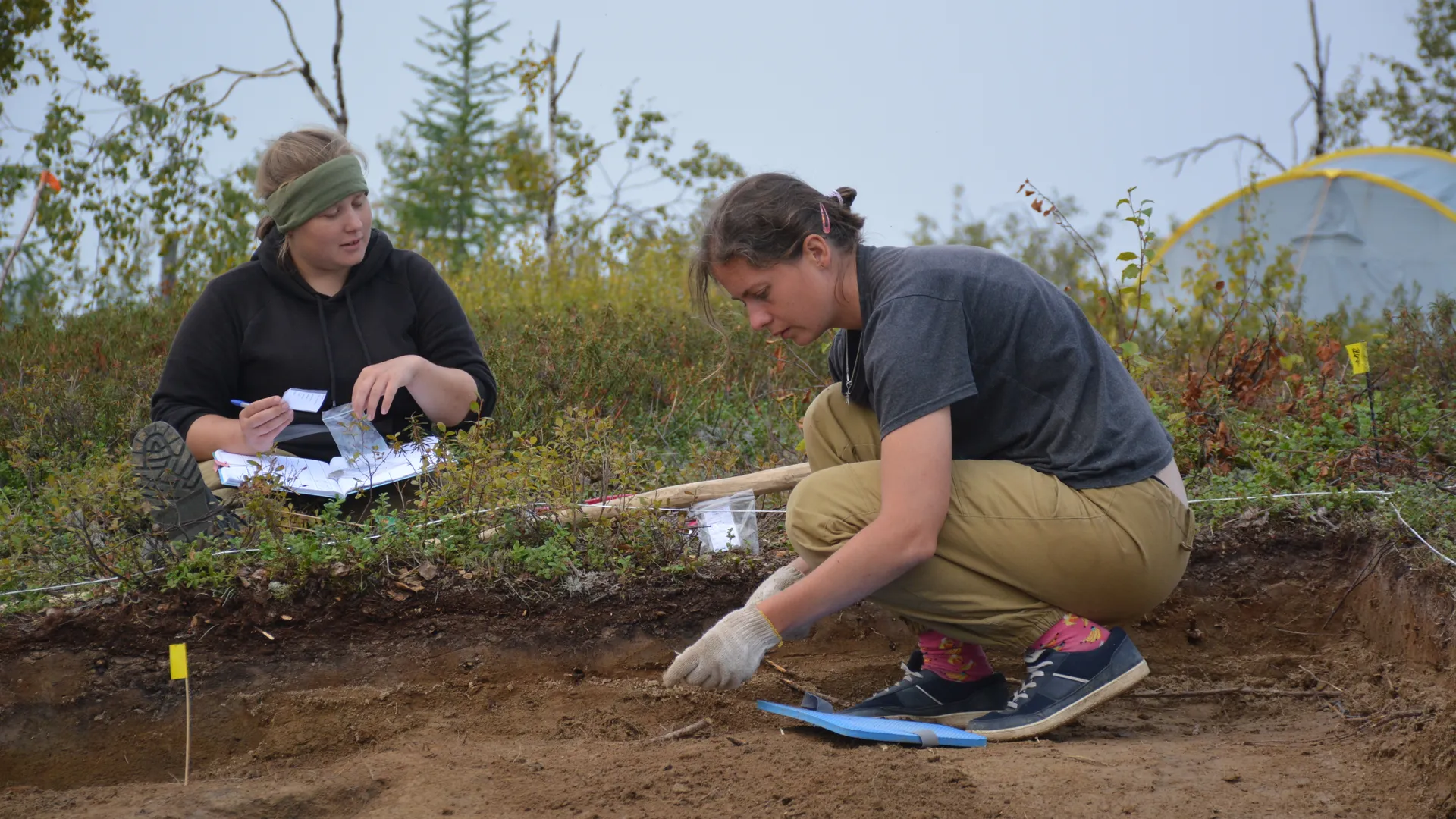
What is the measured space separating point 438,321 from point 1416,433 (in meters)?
3.31

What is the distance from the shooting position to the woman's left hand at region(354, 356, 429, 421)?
327 centimetres

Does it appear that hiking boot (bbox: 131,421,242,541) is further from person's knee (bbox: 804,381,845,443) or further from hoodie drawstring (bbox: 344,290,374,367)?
person's knee (bbox: 804,381,845,443)

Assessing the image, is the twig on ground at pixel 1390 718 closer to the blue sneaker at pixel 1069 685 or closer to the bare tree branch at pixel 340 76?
the blue sneaker at pixel 1069 685

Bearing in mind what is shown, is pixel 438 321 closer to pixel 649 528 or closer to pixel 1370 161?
pixel 649 528

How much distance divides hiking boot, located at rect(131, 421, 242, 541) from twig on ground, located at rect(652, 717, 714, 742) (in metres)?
1.48

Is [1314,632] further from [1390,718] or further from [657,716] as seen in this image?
[657,716]

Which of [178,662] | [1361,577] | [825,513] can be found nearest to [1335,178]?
[1361,577]

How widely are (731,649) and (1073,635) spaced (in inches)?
30.5

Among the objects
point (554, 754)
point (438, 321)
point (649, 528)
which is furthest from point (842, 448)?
point (438, 321)

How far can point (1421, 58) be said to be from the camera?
12.0 meters

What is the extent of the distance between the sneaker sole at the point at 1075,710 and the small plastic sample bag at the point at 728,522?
120 centimetres

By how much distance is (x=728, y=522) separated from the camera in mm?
3662

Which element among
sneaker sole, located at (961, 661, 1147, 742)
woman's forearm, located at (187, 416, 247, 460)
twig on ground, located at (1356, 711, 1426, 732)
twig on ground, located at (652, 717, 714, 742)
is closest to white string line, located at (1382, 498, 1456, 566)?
twig on ground, located at (1356, 711, 1426, 732)

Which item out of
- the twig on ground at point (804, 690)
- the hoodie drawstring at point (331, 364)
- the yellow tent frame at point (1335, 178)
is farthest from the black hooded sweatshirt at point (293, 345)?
the yellow tent frame at point (1335, 178)
